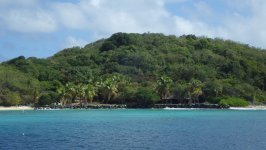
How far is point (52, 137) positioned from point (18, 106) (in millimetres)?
71366

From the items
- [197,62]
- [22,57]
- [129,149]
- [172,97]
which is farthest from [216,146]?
[22,57]

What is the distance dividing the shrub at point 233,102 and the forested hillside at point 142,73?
78.2 inches

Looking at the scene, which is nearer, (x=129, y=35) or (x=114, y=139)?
(x=114, y=139)

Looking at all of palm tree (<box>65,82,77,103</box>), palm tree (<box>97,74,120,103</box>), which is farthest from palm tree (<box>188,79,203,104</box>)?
palm tree (<box>65,82,77,103</box>)

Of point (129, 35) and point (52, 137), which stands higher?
point (129, 35)

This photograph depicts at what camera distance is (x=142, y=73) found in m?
140

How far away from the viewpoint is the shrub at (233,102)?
347ft

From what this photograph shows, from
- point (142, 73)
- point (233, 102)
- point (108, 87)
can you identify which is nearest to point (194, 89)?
point (233, 102)

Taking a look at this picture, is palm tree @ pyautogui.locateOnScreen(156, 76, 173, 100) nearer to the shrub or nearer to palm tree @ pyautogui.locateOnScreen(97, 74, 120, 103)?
palm tree @ pyautogui.locateOnScreen(97, 74, 120, 103)

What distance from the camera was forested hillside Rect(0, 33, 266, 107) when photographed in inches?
4395

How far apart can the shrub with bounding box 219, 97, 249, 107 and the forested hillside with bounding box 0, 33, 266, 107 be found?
78.2 inches

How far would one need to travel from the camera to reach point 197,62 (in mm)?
146500

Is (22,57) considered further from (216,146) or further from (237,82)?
(216,146)

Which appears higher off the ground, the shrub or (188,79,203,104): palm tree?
(188,79,203,104): palm tree
